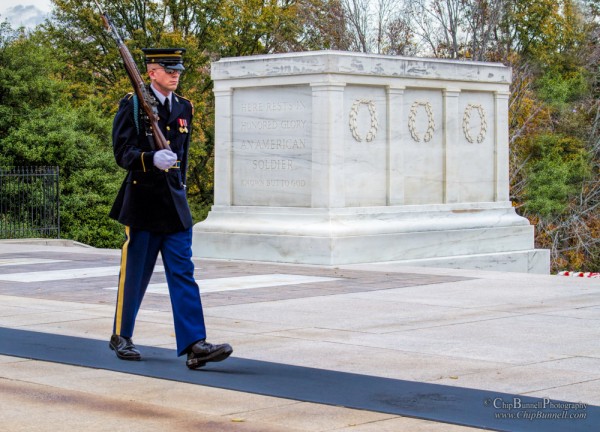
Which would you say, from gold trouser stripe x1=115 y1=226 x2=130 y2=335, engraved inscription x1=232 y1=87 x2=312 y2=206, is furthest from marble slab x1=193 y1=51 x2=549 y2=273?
gold trouser stripe x1=115 y1=226 x2=130 y2=335

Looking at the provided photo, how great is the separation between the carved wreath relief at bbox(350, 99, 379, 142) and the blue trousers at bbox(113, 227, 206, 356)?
8341 millimetres

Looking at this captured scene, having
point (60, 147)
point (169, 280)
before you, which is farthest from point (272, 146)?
point (60, 147)

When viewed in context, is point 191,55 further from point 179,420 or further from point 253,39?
point 179,420

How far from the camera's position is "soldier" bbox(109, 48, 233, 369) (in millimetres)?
7336

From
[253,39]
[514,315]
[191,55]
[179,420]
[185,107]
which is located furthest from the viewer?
[253,39]

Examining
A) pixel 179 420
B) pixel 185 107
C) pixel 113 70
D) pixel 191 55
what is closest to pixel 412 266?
pixel 185 107

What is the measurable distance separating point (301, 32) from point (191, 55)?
17.5 ft

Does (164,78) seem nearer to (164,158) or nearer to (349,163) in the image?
(164,158)

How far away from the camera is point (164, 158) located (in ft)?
23.7

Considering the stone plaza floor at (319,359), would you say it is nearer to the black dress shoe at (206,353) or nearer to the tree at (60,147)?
the black dress shoe at (206,353)

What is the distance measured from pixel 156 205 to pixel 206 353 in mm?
991

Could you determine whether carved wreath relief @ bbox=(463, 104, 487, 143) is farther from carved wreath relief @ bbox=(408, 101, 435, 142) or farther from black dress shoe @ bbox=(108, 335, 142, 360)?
black dress shoe @ bbox=(108, 335, 142, 360)

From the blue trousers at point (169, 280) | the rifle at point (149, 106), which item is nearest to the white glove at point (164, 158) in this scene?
the rifle at point (149, 106)

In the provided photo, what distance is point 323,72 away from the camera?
1535 centimetres
